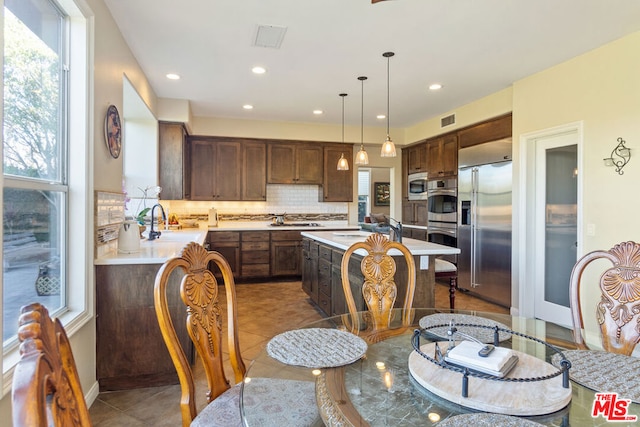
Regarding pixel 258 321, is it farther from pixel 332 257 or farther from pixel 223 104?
pixel 223 104

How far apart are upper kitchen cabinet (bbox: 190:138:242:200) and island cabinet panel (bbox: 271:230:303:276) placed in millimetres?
986

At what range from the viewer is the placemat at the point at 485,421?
0.89 meters

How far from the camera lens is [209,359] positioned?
1.42 m

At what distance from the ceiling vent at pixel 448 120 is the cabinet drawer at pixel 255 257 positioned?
134 inches

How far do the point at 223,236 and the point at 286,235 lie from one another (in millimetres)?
996

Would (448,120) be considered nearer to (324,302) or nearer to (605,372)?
(324,302)

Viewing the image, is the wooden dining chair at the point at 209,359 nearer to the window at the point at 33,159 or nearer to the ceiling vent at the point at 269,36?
the window at the point at 33,159

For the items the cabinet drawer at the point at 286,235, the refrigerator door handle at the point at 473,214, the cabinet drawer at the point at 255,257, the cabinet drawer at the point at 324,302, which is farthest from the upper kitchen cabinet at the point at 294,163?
the cabinet drawer at the point at 324,302

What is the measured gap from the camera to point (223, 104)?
520 centimetres

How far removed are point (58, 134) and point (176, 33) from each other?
1.38 meters

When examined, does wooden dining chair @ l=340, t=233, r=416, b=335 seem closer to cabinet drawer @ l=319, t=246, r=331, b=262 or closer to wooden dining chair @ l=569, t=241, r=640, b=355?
wooden dining chair @ l=569, t=241, r=640, b=355

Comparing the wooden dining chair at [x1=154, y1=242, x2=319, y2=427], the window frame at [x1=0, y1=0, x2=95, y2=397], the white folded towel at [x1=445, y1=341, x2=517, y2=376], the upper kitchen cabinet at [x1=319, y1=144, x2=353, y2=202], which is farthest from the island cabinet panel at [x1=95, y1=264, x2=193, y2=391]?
the upper kitchen cabinet at [x1=319, y1=144, x2=353, y2=202]

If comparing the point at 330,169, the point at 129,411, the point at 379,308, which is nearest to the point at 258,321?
the point at 129,411

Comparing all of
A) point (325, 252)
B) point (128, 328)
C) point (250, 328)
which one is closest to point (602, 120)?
point (325, 252)
